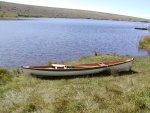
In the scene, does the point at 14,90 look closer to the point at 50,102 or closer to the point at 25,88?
the point at 25,88

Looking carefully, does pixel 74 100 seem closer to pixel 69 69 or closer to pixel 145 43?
pixel 69 69

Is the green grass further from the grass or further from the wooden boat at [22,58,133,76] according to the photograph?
the grass

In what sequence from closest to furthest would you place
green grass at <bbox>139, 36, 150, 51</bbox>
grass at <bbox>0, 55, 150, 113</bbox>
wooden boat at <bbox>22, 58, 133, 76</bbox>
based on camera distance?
1. grass at <bbox>0, 55, 150, 113</bbox>
2. wooden boat at <bbox>22, 58, 133, 76</bbox>
3. green grass at <bbox>139, 36, 150, 51</bbox>

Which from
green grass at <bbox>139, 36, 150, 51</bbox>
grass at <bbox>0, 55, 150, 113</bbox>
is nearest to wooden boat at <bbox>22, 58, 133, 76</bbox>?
grass at <bbox>0, 55, 150, 113</bbox>

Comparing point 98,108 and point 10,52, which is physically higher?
point 98,108

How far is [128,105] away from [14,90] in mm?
8120

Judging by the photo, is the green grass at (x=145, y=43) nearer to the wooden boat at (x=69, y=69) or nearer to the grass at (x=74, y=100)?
the wooden boat at (x=69, y=69)

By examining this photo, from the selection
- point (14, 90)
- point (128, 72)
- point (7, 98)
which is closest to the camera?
point (7, 98)

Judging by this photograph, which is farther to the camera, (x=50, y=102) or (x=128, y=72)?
(x=128, y=72)

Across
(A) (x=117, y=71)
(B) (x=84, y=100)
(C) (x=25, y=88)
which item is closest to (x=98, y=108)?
(B) (x=84, y=100)

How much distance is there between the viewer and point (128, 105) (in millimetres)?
11719

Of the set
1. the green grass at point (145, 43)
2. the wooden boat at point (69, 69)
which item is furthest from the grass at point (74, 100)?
the green grass at point (145, 43)

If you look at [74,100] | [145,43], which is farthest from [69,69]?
[145,43]

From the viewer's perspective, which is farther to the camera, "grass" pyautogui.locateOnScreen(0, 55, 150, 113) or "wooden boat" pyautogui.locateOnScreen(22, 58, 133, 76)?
"wooden boat" pyautogui.locateOnScreen(22, 58, 133, 76)
